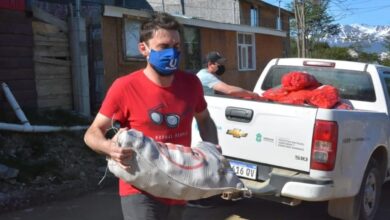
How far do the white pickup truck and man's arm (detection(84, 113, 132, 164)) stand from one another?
7.73 ft

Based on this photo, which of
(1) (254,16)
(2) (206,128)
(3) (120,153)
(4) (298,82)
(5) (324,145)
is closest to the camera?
(3) (120,153)

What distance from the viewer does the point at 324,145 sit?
4770 mm

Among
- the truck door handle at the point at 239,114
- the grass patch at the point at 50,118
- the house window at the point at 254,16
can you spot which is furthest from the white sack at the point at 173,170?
the house window at the point at 254,16

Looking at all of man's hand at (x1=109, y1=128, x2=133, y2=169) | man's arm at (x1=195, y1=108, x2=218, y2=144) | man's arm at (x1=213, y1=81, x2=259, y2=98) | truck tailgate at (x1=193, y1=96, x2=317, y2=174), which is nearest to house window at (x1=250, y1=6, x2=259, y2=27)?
man's arm at (x1=213, y1=81, x2=259, y2=98)

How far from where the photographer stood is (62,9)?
39.7ft

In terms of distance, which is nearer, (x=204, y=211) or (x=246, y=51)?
(x=204, y=211)

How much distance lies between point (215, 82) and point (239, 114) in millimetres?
1067

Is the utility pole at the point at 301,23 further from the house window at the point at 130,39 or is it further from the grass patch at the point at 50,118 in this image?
the grass patch at the point at 50,118

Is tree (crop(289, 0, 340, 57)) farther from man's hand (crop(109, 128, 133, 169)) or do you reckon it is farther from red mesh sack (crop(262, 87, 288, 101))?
man's hand (crop(109, 128, 133, 169))

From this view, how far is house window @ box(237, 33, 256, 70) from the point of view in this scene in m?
23.1

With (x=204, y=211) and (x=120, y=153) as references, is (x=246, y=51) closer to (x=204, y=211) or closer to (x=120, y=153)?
(x=204, y=211)

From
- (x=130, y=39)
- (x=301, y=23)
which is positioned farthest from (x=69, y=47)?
(x=301, y=23)

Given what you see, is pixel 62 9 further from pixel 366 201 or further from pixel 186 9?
pixel 186 9

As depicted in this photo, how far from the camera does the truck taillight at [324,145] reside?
15.5ft
